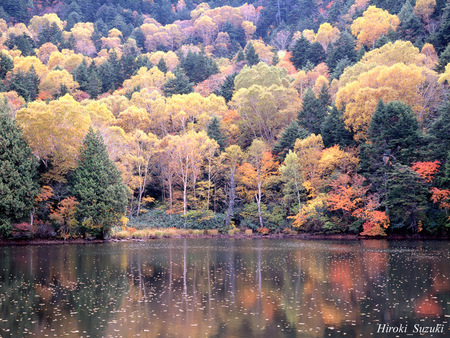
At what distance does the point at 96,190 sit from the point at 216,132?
784 inches

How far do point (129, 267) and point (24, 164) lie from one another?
21.1 m

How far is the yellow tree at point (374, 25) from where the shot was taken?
77.3 m

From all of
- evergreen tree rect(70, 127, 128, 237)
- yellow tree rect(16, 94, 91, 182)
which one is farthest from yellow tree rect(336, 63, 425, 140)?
yellow tree rect(16, 94, 91, 182)

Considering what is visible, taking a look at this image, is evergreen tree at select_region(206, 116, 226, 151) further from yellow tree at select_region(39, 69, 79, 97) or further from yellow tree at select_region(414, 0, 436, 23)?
yellow tree at select_region(414, 0, 436, 23)

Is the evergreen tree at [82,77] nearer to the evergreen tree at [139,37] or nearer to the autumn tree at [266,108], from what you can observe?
the autumn tree at [266,108]

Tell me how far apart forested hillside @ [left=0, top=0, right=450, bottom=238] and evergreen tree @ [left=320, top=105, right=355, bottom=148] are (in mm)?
145

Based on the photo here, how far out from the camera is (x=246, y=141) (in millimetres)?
63406

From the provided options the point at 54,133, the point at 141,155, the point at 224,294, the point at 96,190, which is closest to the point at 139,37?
the point at 141,155

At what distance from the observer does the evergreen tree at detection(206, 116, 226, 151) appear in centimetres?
5788

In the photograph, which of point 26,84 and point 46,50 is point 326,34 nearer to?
point 26,84

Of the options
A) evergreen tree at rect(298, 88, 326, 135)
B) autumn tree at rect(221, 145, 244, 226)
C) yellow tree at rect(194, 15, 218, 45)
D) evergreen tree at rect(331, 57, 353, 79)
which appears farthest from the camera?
yellow tree at rect(194, 15, 218, 45)

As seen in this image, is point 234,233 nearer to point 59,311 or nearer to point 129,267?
point 129,267

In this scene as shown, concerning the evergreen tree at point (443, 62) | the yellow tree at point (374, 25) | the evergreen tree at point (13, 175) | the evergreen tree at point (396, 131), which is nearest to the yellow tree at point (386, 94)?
the evergreen tree at point (396, 131)

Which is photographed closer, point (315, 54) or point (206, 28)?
point (315, 54)
